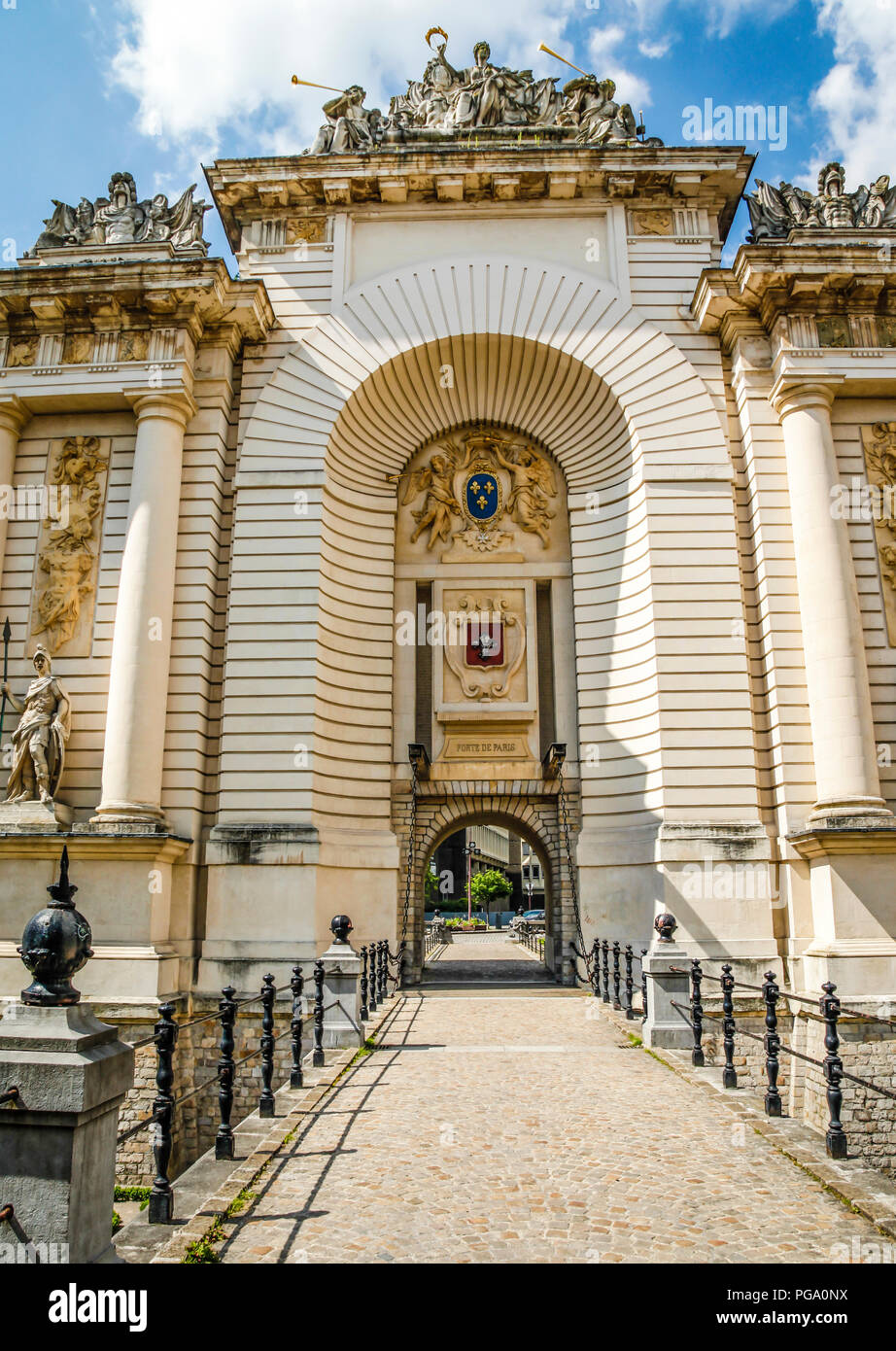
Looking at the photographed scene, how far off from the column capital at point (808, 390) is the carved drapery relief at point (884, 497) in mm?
1300

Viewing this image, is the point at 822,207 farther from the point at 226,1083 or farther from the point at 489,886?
the point at 489,886

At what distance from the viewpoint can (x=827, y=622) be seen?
55.9 ft

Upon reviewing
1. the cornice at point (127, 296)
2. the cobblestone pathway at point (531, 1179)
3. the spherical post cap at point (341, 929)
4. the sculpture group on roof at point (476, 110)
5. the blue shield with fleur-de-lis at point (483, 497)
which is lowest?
the cobblestone pathway at point (531, 1179)

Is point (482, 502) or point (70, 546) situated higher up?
point (482, 502)

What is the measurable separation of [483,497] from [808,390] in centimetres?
723

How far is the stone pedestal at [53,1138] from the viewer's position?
4.70m

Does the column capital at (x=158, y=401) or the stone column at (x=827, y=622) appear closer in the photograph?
the stone column at (x=827, y=622)

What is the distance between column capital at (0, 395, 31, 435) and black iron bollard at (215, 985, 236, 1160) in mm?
15222

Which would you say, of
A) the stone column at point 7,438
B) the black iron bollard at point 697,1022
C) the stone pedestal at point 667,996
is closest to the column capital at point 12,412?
the stone column at point 7,438

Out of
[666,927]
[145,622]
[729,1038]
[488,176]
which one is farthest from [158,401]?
[729,1038]

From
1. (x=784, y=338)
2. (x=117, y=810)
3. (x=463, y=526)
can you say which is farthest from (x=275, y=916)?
(x=784, y=338)

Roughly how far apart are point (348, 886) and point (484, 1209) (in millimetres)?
12274

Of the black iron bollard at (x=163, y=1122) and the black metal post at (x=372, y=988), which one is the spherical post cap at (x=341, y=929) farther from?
the black iron bollard at (x=163, y=1122)

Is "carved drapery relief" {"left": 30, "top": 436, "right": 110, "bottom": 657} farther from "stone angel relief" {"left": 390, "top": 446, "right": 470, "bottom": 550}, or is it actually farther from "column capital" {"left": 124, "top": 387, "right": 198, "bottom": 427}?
"stone angel relief" {"left": 390, "top": 446, "right": 470, "bottom": 550}
